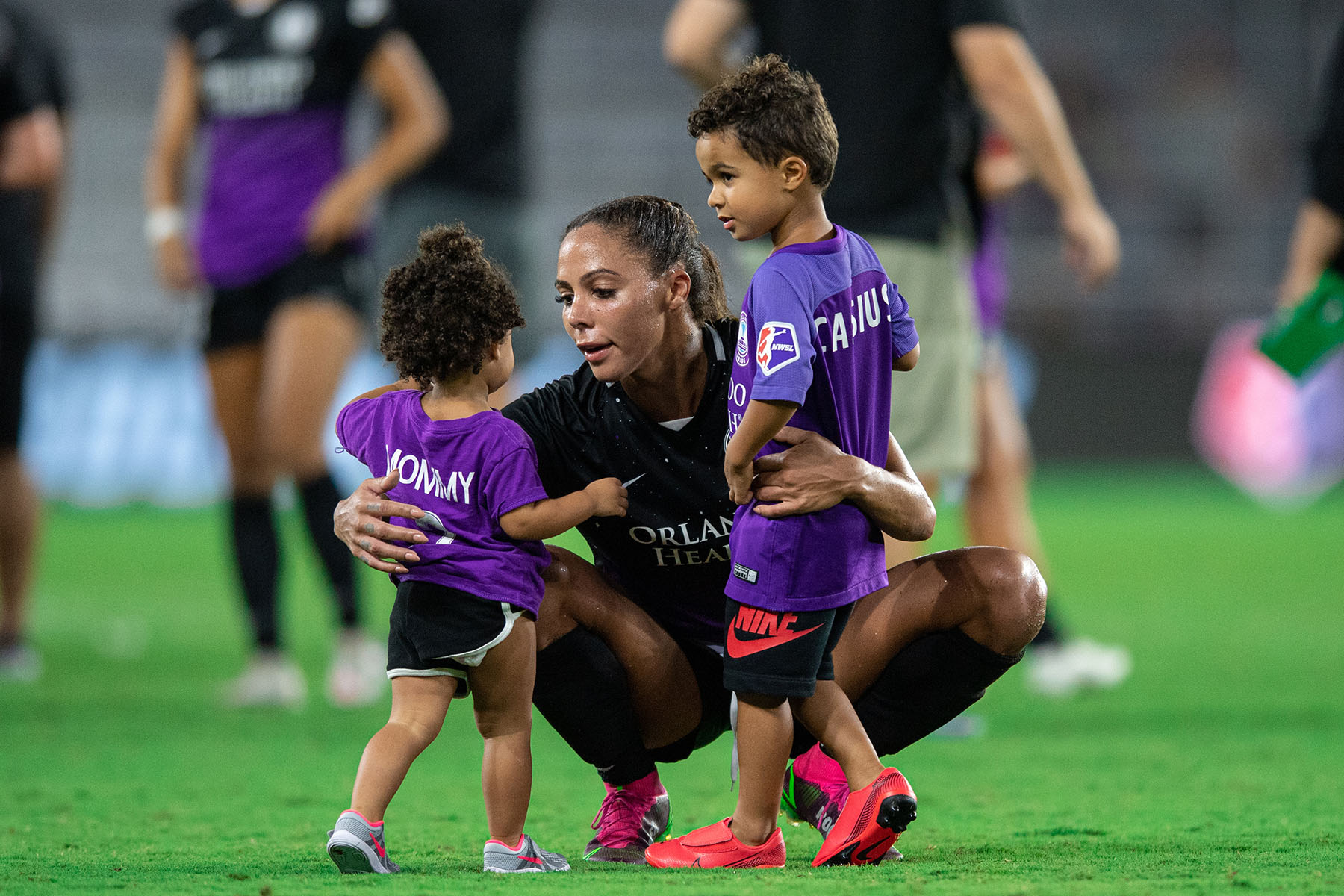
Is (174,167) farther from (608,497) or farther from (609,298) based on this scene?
(608,497)

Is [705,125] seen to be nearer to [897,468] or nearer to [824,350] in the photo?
[824,350]

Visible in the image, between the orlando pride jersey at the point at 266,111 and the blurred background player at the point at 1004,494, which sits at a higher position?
the orlando pride jersey at the point at 266,111

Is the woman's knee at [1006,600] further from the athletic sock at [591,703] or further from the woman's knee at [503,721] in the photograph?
the woman's knee at [503,721]

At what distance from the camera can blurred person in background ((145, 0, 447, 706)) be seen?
4.68 meters

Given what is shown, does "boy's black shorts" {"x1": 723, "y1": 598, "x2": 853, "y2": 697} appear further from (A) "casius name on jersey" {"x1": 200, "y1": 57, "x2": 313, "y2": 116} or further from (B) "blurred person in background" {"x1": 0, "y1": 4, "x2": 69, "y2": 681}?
(B) "blurred person in background" {"x1": 0, "y1": 4, "x2": 69, "y2": 681}

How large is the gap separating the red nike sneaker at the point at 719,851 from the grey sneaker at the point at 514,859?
0.18 m

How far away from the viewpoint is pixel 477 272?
241 centimetres

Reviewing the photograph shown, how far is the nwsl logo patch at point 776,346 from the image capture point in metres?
2.22

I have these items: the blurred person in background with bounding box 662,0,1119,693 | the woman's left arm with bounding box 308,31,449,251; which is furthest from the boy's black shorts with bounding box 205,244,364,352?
the blurred person in background with bounding box 662,0,1119,693

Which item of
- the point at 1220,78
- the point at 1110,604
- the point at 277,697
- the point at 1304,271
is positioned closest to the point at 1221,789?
the point at 1304,271

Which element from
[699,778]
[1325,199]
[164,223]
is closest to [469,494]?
[699,778]

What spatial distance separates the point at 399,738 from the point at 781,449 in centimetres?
72

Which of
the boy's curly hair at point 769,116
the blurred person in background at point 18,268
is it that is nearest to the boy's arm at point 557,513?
the boy's curly hair at point 769,116

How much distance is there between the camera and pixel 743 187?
92.0 inches
